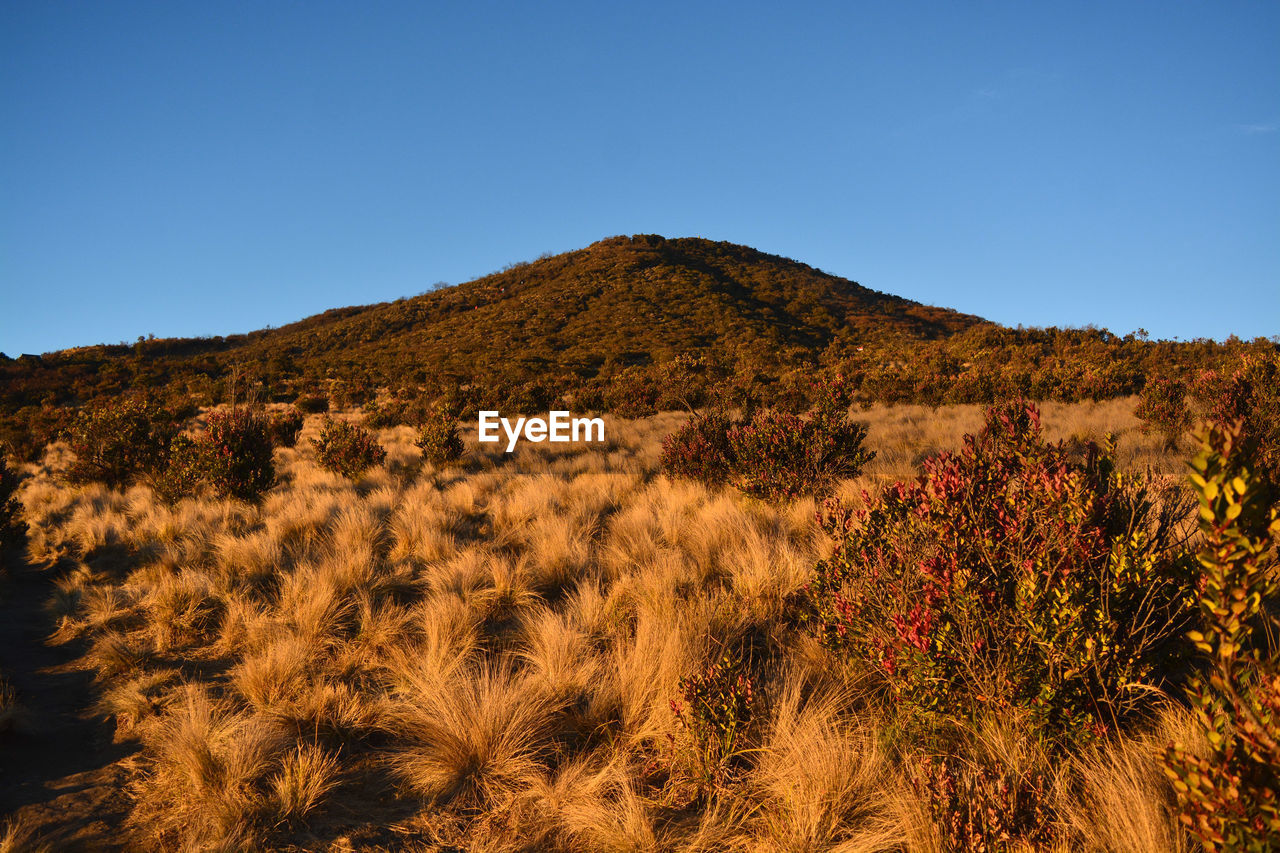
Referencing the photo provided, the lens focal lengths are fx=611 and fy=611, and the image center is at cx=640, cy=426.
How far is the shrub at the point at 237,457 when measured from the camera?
9492 millimetres

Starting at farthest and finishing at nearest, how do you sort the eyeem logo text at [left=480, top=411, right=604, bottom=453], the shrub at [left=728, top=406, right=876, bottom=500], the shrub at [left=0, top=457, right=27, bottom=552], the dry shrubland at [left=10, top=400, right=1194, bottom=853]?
the eyeem logo text at [left=480, top=411, right=604, bottom=453] < the shrub at [left=0, top=457, right=27, bottom=552] < the shrub at [left=728, top=406, right=876, bottom=500] < the dry shrubland at [left=10, top=400, right=1194, bottom=853]

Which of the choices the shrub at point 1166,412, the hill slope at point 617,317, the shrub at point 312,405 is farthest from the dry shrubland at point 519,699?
the hill slope at point 617,317

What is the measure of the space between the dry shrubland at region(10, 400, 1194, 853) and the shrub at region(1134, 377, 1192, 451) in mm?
7258

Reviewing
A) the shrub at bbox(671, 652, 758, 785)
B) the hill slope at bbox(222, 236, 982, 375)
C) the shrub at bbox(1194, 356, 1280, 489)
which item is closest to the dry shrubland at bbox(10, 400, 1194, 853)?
the shrub at bbox(671, 652, 758, 785)

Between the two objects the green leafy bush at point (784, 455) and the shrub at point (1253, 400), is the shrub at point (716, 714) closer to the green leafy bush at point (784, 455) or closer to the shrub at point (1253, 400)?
the green leafy bush at point (784, 455)

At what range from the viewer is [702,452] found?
900 centimetres

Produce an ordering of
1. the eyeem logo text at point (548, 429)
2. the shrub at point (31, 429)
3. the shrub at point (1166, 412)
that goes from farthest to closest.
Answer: the shrub at point (31, 429), the eyeem logo text at point (548, 429), the shrub at point (1166, 412)

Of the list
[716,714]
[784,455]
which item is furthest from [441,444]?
[716,714]

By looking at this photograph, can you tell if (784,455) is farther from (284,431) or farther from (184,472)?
(284,431)

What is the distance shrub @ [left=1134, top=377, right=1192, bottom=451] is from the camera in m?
10.6

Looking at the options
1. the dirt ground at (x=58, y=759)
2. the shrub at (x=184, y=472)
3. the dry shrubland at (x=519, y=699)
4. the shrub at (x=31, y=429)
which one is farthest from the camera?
the shrub at (x=31, y=429)

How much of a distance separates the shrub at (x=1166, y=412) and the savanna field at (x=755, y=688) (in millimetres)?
7423

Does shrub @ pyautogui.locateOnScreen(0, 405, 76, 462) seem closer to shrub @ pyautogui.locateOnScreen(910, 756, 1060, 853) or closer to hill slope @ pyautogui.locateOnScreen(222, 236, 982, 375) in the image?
hill slope @ pyautogui.locateOnScreen(222, 236, 982, 375)

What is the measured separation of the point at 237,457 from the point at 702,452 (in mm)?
7298
